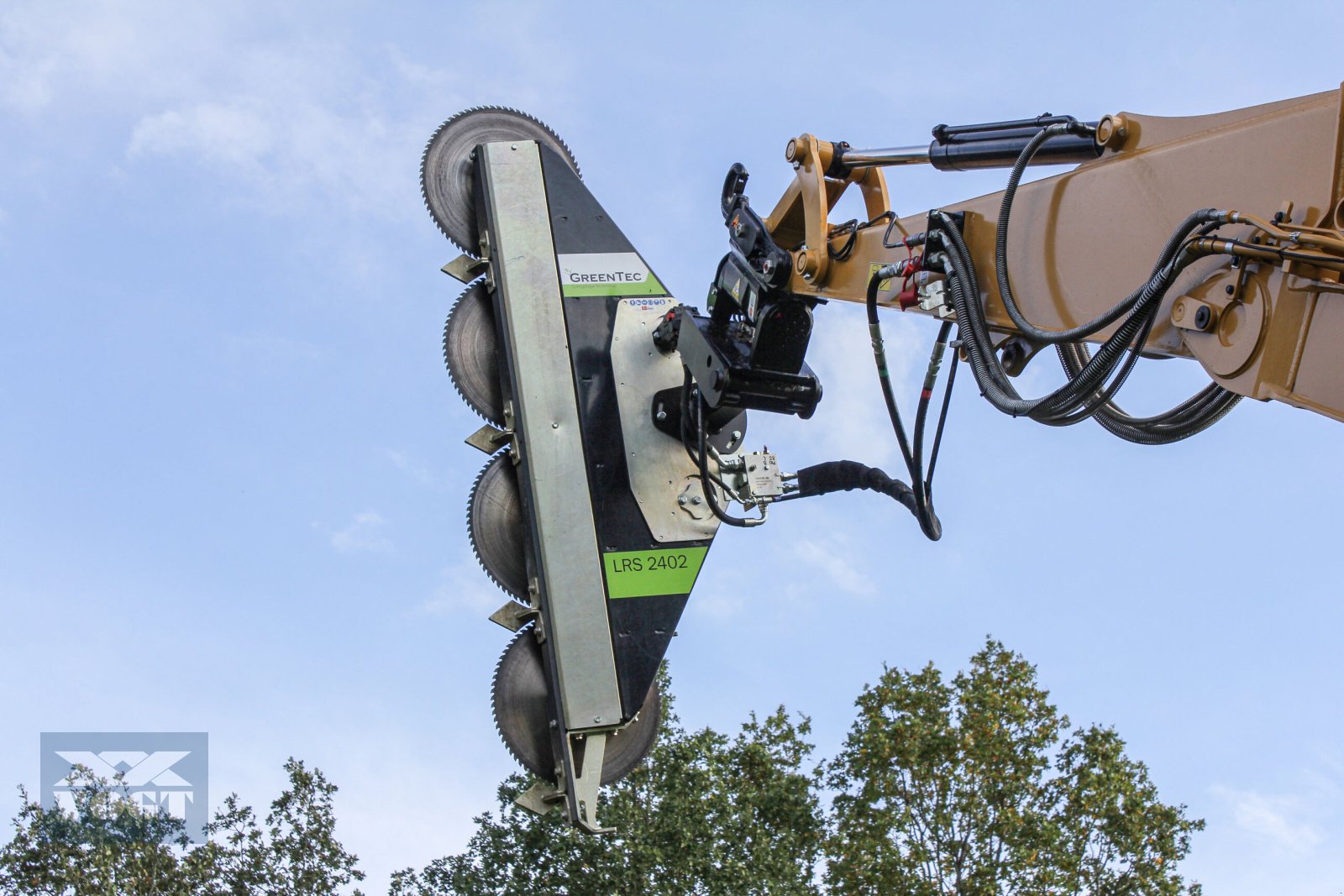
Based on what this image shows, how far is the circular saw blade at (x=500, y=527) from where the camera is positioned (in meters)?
6.91

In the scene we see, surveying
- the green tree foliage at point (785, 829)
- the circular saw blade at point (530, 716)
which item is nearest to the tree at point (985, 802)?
the green tree foliage at point (785, 829)

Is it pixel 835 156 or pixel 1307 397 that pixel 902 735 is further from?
pixel 1307 397

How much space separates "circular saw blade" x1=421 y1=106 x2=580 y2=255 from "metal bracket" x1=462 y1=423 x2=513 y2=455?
971 mm

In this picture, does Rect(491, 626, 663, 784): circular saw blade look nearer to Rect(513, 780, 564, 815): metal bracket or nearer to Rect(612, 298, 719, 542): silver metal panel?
Rect(513, 780, 564, 815): metal bracket

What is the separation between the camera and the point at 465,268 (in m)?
7.22

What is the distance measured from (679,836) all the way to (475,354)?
8897 millimetres

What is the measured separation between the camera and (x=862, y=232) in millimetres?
5543

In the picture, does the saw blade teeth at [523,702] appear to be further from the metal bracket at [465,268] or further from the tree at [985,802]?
the tree at [985,802]

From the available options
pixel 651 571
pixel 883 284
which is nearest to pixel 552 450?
pixel 651 571

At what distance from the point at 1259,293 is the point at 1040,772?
12.9 meters

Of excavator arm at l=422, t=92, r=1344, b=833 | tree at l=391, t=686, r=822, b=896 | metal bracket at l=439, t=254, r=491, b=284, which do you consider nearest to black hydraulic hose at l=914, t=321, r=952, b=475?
excavator arm at l=422, t=92, r=1344, b=833

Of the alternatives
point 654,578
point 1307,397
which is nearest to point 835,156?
point 654,578

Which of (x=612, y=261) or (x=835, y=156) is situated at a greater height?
(x=612, y=261)

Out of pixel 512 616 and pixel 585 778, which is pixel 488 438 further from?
pixel 585 778
